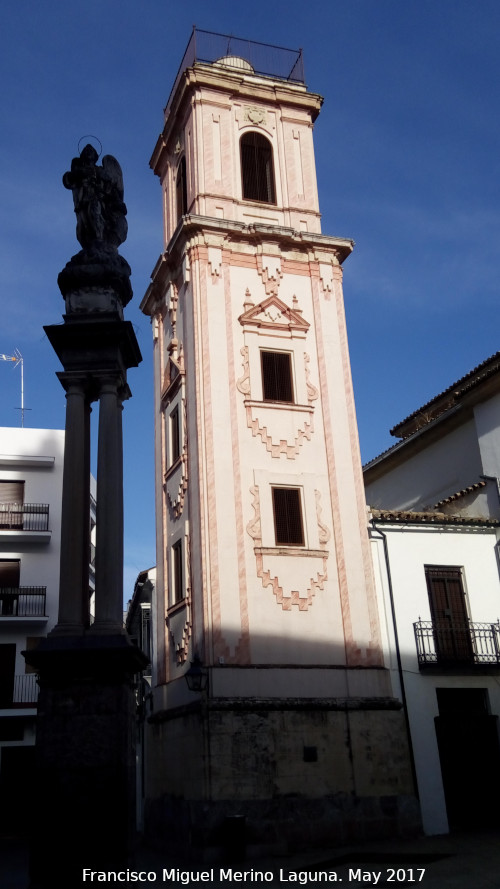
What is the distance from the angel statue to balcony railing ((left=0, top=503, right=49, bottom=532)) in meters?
20.6

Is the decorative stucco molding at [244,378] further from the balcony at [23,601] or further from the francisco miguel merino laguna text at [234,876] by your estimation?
the balcony at [23,601]

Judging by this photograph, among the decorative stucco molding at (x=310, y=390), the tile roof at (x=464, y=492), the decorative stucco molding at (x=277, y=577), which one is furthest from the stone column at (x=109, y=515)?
the tile roof at (x=464, y=492)

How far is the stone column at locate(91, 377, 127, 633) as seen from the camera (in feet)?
35.5

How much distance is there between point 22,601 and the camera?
101 ft

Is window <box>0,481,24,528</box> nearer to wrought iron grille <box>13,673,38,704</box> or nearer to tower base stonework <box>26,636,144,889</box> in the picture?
wrought iron grille <box>13,673,38,704</box>

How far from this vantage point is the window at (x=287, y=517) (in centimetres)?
1992

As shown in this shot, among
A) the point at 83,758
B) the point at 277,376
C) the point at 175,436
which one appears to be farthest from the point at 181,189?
the point at 83,758

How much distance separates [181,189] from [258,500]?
10719mm

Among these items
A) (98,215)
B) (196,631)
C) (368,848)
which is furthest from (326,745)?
(98,215)

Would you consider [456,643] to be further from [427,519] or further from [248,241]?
[248,241]

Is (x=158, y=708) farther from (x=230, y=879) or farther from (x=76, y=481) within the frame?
(x=76, y=481)

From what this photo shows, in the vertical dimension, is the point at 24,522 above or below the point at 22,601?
above

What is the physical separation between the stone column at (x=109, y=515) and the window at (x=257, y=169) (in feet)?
44.3

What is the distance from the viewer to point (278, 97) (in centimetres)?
2500
